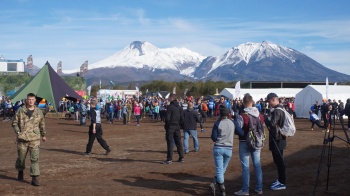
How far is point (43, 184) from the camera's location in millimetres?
9969

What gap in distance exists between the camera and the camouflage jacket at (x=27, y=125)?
967 centimetres

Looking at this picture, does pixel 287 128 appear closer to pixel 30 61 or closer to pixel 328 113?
pixel 328 113

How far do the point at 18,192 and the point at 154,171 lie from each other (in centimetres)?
353

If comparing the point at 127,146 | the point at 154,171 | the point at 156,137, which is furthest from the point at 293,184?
the point at 156,137

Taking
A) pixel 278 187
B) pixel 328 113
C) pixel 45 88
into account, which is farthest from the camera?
pixel 45 88

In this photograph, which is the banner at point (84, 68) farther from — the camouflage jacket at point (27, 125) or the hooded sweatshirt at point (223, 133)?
the hooded sweatshirt at point (223, 133)

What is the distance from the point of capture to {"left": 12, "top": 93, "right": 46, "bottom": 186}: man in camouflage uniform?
9.64 meters

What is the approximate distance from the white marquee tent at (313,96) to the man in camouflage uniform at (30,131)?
1104 inches

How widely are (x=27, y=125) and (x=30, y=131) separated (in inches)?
5.5

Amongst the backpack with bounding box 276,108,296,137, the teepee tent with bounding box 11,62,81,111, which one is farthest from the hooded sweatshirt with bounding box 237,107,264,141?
the teepee tent with bounding box 11,62,81,111

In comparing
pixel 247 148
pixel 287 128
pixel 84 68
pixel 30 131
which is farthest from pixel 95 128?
pixel 84 68

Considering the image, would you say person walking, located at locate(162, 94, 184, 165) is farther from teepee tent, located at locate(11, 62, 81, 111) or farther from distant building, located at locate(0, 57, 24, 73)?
distant building, located at locate(0, 57, 24, 73)

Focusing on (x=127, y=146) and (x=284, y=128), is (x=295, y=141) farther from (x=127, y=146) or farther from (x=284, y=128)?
(x=284, y=128)

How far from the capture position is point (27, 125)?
970 cm
